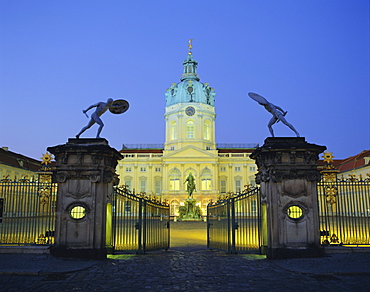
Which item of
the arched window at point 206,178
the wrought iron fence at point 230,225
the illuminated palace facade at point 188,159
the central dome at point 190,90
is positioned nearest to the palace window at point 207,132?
the illuminated palace facade at point 188,159

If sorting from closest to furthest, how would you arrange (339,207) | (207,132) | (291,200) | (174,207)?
(291,200), (339,207), (174,207), (207,132)

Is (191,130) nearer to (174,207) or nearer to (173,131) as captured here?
(173,131)

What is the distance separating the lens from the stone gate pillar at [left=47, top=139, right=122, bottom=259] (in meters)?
10.2

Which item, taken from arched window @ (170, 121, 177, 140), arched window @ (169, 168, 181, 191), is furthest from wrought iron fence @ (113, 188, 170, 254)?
arched window @ (170, 121, 177, 140)

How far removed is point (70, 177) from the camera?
A: 10.5 metres

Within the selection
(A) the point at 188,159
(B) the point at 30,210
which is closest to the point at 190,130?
(A) the point at 188,159

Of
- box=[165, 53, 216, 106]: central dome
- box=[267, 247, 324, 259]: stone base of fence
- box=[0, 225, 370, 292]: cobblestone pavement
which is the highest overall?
box=[165, 53, 216, 106]: central dome

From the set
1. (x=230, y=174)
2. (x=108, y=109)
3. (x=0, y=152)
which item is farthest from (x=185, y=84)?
(x=108, y=109)

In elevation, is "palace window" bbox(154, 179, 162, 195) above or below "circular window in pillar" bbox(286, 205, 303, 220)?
above

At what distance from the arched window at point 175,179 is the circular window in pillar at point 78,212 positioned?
55.9m

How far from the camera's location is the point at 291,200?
1041cm

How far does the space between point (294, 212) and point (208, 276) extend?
12.3 ft

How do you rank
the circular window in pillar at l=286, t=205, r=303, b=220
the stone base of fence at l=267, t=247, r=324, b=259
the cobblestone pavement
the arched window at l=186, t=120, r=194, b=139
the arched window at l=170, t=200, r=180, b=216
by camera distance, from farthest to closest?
the arched window at l=186, t=120, r=194, b=139 < the arched window at l=170, t=200, r=180, b=216 < the circular window in pillar at l=286, t=205, r=303, b=220 < the stone base of fence at l=267, t=247, r=324, b=259 < the cobblestone pavement

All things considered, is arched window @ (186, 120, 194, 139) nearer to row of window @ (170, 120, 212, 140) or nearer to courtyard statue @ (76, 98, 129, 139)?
row of window @ (170, 120, 212, 140)
